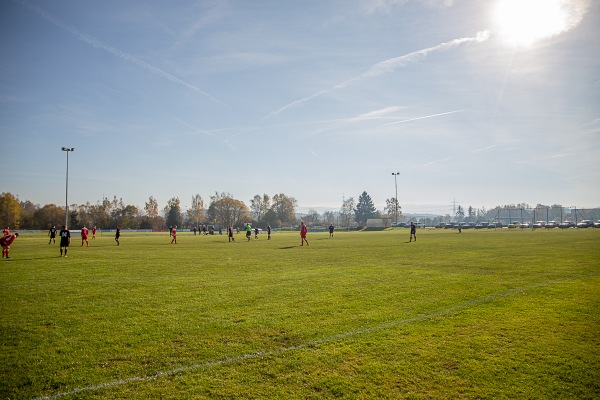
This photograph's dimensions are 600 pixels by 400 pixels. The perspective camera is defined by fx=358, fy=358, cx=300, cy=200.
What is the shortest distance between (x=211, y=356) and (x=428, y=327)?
4508mm

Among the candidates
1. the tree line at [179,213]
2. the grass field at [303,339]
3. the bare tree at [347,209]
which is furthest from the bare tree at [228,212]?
the grass field at [303,339]

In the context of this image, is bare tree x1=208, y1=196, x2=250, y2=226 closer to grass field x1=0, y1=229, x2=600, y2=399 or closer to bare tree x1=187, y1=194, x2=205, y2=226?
bare tree x1=187, y1=194, x2=205, y2=226

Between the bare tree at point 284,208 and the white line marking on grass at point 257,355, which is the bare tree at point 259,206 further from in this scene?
the white line marking on grass at point 257,355

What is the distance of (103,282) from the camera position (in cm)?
1341

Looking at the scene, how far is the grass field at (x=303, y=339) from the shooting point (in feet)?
16.7

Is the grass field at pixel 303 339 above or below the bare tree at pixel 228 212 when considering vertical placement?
below

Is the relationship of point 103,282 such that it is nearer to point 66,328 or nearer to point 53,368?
point 66,328

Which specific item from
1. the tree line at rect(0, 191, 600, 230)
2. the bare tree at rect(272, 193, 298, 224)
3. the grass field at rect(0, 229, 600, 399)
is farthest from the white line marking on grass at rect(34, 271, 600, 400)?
the bare tree at rect(272, 193, 298, 224)

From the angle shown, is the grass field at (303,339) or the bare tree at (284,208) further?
the bare tree at (284,208)

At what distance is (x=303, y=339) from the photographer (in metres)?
6.89

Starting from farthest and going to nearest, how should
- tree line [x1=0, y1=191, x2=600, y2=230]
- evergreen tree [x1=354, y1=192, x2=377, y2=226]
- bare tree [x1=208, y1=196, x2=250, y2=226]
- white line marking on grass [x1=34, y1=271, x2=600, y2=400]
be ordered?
evergreen tree [x1=354, y1=192, x2=377, y2=226]
bare tree [x1=208, y1=196, x2=250, y2=226]
tree line [x1=0, y1=191, x2=600, y2=230]
white line marking on grass [x1=34, y1=271, x2=600, y2=400]

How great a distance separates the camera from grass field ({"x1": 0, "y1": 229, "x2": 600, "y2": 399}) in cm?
508

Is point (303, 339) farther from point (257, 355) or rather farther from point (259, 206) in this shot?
point (259, 206)

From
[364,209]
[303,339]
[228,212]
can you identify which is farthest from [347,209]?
[303,339]
